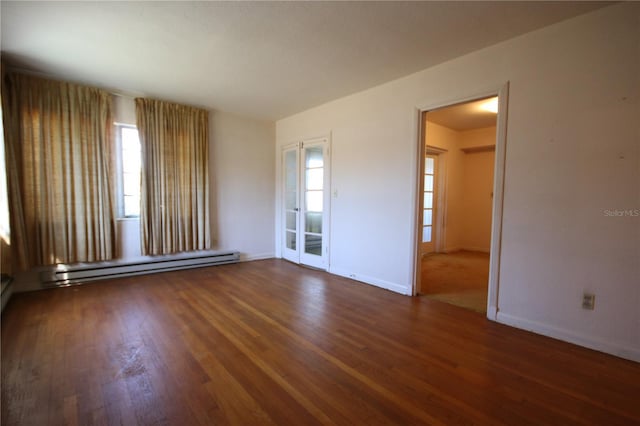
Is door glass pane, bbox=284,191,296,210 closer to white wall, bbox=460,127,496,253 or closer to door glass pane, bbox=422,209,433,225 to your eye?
door glass pane, bbox=422,209,433,225

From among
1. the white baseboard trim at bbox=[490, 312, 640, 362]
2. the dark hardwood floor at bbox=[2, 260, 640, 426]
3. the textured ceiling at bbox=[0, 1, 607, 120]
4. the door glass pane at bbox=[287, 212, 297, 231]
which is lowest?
the dark hardwood floor at bbox=[2, 260, 640, 426]

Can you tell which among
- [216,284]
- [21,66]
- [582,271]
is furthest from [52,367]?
[582,271]

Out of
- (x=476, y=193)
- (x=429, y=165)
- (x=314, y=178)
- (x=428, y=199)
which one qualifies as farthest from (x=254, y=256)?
(x=476, y=193)

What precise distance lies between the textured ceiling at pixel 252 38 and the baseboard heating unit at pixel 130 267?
8.19ft

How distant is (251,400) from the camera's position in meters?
1.64

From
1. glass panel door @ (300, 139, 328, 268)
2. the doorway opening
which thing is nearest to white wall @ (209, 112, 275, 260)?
glass panel door @ (300, 139, 328, 268)

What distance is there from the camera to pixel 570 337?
7.67ft

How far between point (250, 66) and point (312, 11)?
1225mm

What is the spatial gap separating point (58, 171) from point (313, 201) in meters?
3.54

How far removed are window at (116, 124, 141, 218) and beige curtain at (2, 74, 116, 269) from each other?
18cm

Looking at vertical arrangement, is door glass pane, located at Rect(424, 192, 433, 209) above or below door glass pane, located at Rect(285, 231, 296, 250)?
above

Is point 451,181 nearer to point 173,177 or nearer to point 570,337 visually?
point 570,337

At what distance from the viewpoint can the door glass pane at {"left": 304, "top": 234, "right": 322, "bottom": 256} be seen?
4829 mm

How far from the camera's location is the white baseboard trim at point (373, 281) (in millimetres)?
3536
